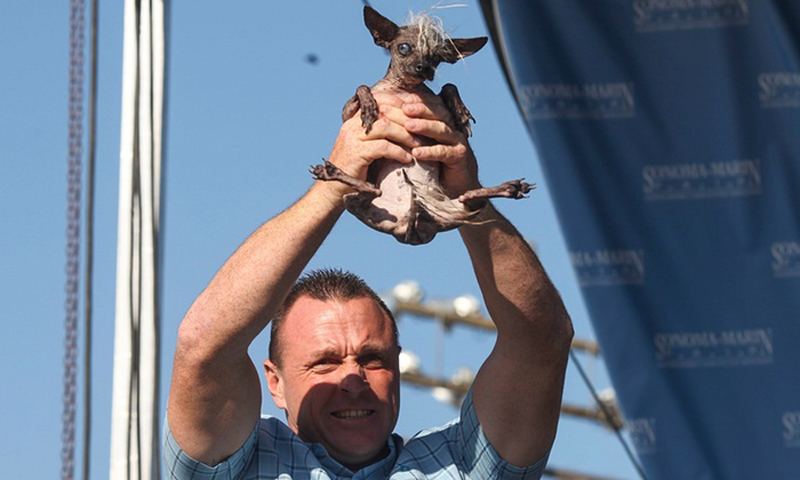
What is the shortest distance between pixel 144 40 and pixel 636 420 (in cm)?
285

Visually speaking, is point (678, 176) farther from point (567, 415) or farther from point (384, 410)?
point (567, 415)

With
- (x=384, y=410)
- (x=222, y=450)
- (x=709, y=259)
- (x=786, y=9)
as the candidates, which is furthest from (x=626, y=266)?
(x=222, y=450)

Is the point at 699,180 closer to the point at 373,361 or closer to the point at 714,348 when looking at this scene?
the point at 714,348

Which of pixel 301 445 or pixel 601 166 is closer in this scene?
pixel 301 445

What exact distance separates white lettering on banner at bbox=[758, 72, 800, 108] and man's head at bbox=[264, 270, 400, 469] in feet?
9.76

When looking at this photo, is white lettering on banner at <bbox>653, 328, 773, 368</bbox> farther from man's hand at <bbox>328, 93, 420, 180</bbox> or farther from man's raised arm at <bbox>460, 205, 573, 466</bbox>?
man's hand at <bbox>328, 93, 420, 180</bbox>

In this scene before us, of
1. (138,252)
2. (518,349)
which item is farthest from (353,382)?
(138,252)

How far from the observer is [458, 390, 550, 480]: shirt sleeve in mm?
3117

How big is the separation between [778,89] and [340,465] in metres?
3.44

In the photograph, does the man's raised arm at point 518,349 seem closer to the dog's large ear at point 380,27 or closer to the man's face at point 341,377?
the man's face at point 341,377

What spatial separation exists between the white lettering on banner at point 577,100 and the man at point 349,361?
7.98 feet

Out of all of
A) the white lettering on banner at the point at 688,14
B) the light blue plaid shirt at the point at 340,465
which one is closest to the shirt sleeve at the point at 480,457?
the light blue plaid shirt at the point at 340,465

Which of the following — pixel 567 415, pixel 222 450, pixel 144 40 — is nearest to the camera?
pixel 222 450

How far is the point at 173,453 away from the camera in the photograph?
300cm
